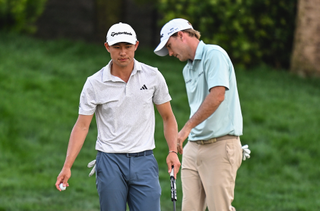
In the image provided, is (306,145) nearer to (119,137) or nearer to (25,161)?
(25,161)

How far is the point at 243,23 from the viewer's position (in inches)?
454

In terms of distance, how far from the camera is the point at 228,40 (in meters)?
11.6

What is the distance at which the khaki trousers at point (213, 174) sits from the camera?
4.50 m

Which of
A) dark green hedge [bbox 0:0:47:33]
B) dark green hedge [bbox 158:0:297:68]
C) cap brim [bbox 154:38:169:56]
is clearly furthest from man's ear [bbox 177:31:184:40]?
dark green hedge [bbox 0:0:47:33]

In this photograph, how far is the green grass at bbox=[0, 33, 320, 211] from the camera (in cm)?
746

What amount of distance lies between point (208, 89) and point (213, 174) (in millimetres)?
754

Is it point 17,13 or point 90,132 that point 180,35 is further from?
point 17,13

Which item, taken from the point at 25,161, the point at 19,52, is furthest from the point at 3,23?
the point at 25,161

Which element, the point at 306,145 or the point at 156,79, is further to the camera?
the point at 306,145

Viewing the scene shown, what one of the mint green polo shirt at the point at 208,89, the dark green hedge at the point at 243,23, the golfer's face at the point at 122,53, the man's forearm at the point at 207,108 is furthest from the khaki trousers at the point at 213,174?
the dark green hedge at the point at 243,23

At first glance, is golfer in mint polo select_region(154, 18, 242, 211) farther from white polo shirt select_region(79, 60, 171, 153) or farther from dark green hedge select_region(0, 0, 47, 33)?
dark green hedge select_region(0, 0, 47, 33)

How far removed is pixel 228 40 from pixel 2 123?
5.32 meters

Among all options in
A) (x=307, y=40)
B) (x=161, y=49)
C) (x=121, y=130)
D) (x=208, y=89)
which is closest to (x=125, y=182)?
(x=121, y=130)

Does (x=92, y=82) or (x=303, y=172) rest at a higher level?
(x=92, y=82)
